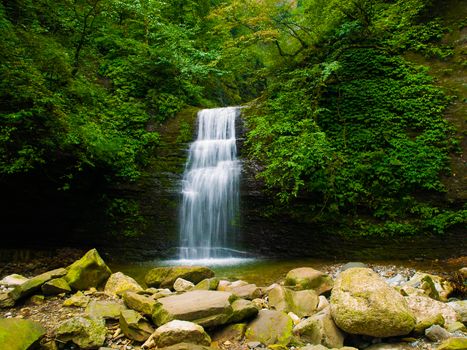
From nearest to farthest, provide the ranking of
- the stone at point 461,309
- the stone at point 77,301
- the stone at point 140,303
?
the stone at point 140,303 < the stone at point 461,309 < the stone at point 77,301

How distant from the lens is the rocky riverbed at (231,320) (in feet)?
11.8

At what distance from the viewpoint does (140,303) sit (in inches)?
166

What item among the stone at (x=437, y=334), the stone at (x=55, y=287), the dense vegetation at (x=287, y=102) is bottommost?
the stone at (x=437, y=334)

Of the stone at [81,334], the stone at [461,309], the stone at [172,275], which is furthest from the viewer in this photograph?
the stone at [172,275]

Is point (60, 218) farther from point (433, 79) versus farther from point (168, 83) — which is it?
point (433, 79)

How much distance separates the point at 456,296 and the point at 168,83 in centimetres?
1104

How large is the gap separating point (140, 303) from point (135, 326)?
43 cm

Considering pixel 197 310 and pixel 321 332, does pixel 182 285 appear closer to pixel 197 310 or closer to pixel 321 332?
pixel 197 310

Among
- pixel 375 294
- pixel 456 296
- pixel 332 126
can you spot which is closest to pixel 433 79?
pixel 332 126

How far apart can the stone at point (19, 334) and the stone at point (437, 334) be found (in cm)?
415

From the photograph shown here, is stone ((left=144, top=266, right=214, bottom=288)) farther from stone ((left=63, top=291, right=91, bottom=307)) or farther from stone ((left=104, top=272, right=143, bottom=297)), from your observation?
stone ((left=63, top=291, right=91, bottom=307))

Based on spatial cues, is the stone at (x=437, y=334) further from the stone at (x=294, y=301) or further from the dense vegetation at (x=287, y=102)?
the dense vegetation at (x=287, y=102)

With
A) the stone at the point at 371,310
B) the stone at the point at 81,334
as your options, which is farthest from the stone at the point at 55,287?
the stone at the point at 371,310

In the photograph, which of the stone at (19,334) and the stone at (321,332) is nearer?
the stone at (19,334)
